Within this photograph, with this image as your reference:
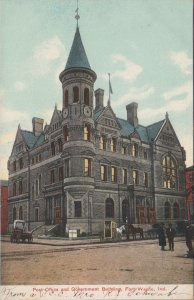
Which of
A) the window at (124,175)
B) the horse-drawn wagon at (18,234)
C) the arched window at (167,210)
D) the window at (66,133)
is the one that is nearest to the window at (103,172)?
the window at (124,175)

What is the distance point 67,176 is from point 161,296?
19.4 m

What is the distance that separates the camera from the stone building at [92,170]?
27938 mm

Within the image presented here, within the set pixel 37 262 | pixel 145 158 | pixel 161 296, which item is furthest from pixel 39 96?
pixel 145 158

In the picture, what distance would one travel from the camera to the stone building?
27938 millimetres

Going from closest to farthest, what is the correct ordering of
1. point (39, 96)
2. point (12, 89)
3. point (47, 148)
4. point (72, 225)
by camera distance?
point (12, 89) → point (39, 96) → point (72, 225) → point (47, 148)

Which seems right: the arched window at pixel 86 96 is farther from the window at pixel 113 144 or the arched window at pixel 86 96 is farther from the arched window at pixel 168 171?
the arched window at pixel 168 171

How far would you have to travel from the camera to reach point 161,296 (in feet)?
31.2

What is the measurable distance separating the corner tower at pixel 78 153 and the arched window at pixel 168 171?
19.9 ft

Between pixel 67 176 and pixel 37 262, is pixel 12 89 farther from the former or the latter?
pixel 67 176

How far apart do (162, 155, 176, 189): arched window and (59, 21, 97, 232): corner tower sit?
6.07 meters

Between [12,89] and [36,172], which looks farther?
[36,172]

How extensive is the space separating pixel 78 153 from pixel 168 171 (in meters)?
7.74

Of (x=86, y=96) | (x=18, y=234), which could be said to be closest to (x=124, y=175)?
(x=86, y=96)

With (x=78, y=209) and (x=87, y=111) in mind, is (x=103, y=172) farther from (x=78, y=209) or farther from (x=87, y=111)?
(x=87, y=111)
